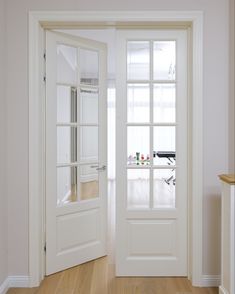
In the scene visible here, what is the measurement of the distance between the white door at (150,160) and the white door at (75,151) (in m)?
0.41

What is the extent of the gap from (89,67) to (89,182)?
1163mm

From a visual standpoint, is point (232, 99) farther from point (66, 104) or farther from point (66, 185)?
point (66, 185)

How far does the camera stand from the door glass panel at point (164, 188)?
109 inches

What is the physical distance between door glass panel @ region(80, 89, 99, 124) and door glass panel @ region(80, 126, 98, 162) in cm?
8

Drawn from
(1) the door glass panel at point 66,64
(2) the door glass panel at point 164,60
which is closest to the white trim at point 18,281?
(1) the door glass panel at point 66,64

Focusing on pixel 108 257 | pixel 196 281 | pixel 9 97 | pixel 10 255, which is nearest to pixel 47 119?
pixel 9 97

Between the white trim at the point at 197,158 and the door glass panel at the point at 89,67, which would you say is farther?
the door glass panel at the point at 89,67

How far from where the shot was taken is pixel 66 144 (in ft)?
9.49

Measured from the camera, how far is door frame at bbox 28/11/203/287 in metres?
2.58

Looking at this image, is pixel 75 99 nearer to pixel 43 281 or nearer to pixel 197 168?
pixel 197 168

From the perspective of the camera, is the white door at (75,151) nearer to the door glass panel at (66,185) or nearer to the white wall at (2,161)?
the door glass panel at (66,185)

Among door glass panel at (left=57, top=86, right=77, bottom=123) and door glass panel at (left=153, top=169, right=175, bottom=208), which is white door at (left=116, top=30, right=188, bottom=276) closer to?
door glass panel at (left=153, top=169, right=175, bottom=208)

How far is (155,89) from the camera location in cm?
276

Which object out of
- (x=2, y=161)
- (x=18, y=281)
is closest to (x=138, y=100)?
(x=2, y=161)
